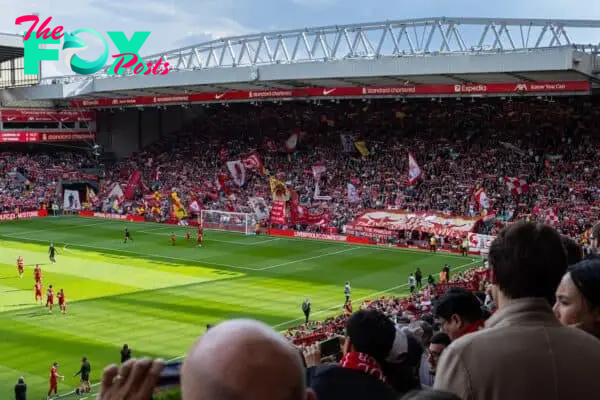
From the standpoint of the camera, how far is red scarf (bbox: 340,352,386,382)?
15.3ft

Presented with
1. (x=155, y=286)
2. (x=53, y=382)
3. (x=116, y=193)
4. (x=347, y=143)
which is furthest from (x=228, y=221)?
(x=53, y=382)

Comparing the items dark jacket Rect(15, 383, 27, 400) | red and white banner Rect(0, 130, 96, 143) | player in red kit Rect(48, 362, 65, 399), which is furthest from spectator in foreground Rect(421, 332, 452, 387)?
red and white banner Rect(0, 130, 96, 143)

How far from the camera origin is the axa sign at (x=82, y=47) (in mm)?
59875

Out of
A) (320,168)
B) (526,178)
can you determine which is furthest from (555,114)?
(320,168)

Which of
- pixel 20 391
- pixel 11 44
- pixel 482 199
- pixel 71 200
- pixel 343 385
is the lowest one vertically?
pixel 20 391

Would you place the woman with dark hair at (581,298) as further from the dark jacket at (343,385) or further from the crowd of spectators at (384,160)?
the crowd of spectators at (384,160)

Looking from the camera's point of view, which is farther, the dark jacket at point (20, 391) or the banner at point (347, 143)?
the banner at point (347, 143)

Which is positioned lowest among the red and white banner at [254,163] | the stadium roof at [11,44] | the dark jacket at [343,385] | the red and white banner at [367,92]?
the dark jacket at [343,385]

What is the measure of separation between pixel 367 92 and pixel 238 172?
13670 millimetres

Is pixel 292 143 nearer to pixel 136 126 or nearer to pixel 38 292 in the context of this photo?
pixel 136 126

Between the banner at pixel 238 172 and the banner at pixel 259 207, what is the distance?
5.24 m

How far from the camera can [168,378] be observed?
2721mm

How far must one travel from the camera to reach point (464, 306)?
238 inches

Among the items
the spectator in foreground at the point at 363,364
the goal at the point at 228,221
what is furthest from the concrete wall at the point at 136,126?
the spectator in foreground at the point at 363,364
